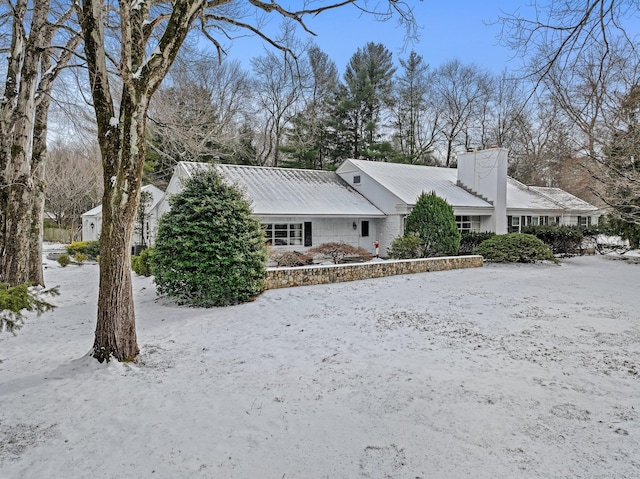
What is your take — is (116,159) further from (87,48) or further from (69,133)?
(69,133)

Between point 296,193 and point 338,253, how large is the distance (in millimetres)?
4258

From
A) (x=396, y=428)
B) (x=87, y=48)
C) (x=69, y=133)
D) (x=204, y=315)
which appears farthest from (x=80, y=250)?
(x=396, y=428)

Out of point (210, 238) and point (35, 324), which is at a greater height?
point (210, 238)

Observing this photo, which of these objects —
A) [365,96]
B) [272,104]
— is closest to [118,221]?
[272,104]

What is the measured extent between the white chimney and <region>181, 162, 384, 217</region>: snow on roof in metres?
6.86

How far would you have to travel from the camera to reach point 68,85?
34.5 feet

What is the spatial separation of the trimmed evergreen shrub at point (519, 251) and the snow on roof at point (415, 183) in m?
4.13

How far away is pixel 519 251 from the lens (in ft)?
49.3

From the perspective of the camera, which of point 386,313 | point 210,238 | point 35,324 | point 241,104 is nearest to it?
point 35,324

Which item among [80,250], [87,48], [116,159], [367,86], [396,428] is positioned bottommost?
[396,428]

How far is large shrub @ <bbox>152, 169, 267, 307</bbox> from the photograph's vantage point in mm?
8133

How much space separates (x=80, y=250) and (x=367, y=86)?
2454 centimetres

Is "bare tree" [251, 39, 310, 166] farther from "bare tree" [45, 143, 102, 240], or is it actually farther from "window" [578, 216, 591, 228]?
"window" [578, 216, 591, 228]

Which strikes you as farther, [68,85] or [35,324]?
[68,85]
